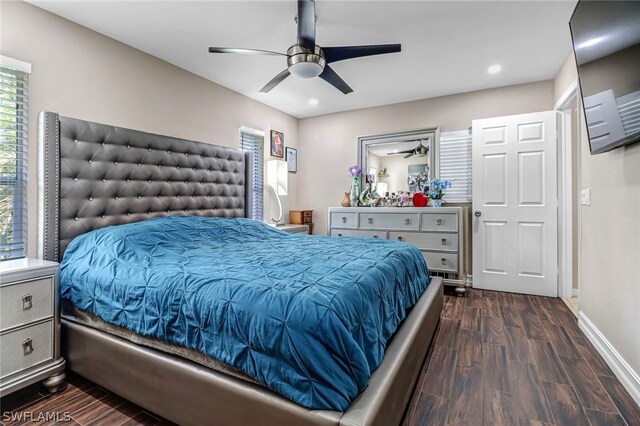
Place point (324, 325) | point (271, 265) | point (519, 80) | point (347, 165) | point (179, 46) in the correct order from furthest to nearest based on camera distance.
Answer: point (347, 165) < point (519, 80) < point (179, 46) < point (271, 265) < point (324, 325)

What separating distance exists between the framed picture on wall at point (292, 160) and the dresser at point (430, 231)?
1391 millimetres

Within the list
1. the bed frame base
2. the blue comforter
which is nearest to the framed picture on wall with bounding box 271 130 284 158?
the blue comforter

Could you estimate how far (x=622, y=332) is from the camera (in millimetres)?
1883

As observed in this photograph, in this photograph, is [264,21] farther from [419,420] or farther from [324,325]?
[419,420]

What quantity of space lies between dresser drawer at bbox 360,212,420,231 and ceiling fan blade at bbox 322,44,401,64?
2093 mm

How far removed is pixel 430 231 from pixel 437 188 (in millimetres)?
561

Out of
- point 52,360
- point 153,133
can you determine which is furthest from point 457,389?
point 153,133

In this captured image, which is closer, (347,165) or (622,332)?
(622,332)

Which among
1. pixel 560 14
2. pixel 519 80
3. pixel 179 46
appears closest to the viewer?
pixel 560 14

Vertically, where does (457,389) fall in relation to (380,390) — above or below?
below

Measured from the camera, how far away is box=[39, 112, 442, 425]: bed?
1168 millimetres

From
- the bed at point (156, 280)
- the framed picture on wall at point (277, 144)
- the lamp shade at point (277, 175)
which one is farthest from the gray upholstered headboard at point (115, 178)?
the framed picture on wall at point (277, 144)

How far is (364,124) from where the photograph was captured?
182 inches

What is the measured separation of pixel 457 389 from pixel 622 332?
1073 millimetres
